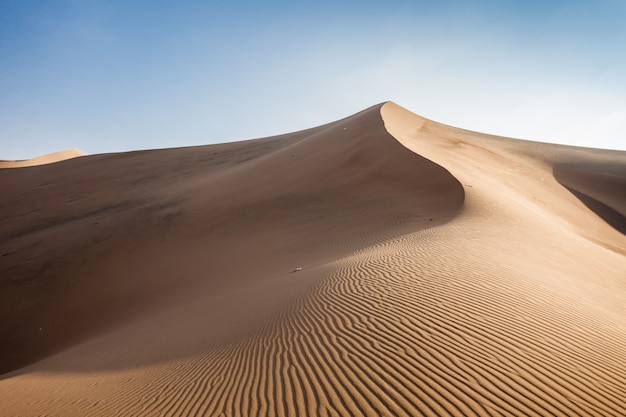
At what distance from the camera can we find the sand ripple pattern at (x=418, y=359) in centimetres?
306

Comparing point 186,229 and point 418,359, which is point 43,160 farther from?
point 418,359

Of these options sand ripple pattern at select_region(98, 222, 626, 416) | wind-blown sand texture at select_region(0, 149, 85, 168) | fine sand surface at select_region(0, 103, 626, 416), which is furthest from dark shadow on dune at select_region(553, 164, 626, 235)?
wind-blown sand texture at select_region(0, 149, 85, 168)

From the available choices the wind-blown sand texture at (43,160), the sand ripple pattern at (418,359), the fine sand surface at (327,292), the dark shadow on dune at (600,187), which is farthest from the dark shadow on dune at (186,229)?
the wind-blown sand texture at (43,160)

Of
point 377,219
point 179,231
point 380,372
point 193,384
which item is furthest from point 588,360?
point 179,231

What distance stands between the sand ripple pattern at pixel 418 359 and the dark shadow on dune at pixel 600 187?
533 inches

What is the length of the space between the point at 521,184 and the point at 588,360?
1544cm

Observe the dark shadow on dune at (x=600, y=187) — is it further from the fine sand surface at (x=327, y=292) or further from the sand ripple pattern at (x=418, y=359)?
the sand ripple pattern at (x=418, y=359)

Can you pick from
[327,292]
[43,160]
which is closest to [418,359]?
[327,292]

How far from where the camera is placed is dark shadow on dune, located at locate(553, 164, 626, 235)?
1662 cm

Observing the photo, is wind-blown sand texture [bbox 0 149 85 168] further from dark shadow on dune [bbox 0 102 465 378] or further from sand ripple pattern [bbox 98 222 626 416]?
sand ripple pattern [bbox 98 222 626 416]

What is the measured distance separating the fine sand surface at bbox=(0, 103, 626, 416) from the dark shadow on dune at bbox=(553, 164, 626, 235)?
0.62 feet

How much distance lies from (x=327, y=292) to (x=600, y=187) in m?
21.7

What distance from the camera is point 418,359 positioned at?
11.6 ft

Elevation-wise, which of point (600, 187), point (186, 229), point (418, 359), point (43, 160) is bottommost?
point (600, 187)
